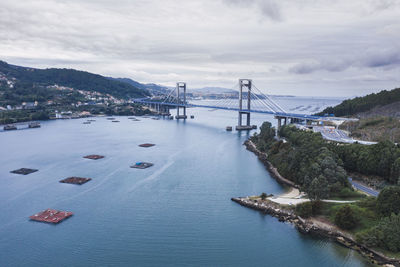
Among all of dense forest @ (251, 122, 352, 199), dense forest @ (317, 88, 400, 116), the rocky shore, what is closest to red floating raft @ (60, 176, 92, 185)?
the rocky shore

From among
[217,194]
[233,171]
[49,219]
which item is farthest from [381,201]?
[49,219]

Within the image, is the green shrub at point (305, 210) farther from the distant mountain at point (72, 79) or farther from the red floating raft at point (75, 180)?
the distant mountain at point (72, 79)

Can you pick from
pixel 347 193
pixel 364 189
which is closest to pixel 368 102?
pixel 364 189

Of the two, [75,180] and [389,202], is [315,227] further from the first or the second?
[75,180]

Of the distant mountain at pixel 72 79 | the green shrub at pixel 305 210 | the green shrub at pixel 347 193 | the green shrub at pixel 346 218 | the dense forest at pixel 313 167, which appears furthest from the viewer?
the distant mountain at pixel 72 79

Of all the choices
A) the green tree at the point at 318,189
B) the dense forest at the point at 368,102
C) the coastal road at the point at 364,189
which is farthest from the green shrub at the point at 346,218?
the dense forest at the point at 368,102

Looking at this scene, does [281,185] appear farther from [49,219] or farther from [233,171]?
[49,219]

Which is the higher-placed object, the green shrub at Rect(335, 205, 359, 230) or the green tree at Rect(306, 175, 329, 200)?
the green tree at Rect(306, 175, 329, 200)

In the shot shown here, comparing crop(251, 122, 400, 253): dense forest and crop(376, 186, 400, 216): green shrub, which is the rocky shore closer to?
crop(251, 122, 400, 253): dense forest
